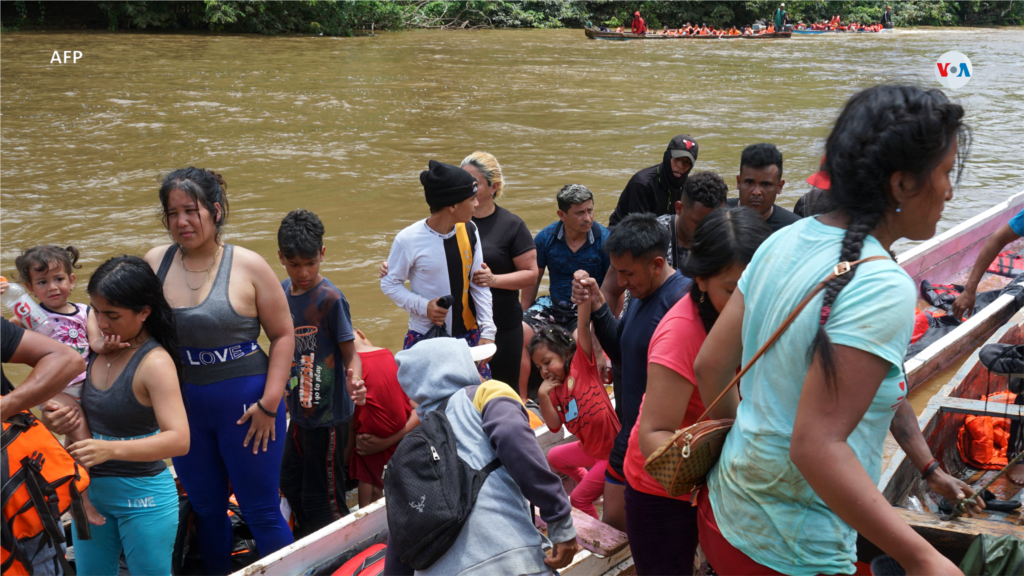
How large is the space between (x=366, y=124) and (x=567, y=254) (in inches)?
435

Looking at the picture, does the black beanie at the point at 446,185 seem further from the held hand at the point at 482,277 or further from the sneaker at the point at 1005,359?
the sneaker at the point at 1005,359

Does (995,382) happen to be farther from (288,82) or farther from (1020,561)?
(288,82)

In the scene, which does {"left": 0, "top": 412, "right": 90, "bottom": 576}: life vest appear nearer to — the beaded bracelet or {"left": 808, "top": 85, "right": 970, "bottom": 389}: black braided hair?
the beaded bracelet

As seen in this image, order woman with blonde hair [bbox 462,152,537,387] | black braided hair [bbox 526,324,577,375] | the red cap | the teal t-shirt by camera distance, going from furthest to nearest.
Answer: woman with blonde hair [bbox 462,152,537,387] → black braided hair [bbox 526,324,577,375] → the red cap → the teal t-shirt

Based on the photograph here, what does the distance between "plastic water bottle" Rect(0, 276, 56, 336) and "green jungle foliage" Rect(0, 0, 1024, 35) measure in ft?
80.3

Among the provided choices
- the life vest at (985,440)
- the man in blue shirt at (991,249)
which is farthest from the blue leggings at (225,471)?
A: the man in blue shirt at (991,249)

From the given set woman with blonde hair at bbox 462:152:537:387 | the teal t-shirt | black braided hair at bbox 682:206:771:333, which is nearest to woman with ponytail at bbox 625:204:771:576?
black braided hair at bbox 682:206:771:333

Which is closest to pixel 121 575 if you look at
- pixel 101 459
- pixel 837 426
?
pixel 101 459

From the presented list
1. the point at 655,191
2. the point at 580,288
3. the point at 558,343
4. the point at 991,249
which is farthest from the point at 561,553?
the point at 655,191

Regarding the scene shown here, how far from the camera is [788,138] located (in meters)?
14.7

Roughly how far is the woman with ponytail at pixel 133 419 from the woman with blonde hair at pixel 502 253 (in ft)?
6.42

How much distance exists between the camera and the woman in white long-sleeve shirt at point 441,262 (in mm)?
3596

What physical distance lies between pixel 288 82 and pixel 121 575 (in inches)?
664

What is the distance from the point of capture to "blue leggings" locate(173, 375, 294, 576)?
2.96 m
